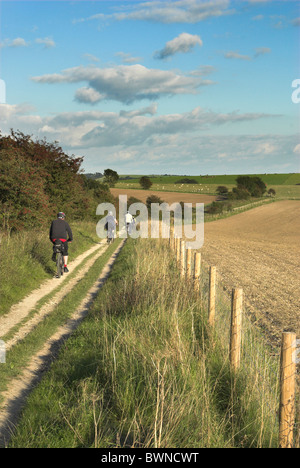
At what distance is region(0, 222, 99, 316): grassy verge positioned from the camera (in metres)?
11.0

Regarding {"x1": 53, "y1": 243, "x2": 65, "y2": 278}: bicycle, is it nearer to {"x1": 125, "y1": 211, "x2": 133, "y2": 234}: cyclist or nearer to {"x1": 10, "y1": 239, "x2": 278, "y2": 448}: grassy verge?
{"x1": 10, "y1": 239, "x2": 278, "y2": 448}: grassy verge

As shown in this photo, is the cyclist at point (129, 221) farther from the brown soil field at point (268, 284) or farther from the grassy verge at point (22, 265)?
the grassy verge at point (22, 265)

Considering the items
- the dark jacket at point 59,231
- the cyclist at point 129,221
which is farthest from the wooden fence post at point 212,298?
the cyclist at point 129,221

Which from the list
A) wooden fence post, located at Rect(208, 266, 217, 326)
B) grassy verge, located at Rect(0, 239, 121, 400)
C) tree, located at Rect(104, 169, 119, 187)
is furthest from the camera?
tree, located at Rect(104, 169, 119, 187)

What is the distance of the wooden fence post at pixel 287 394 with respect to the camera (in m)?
3.84

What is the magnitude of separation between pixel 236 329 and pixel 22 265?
9.09m

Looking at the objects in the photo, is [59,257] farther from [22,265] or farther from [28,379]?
[28,379]

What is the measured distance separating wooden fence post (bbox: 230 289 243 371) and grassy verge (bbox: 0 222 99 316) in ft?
19.3

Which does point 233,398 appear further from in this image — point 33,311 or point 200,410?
point 33,311

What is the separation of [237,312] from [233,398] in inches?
41.2

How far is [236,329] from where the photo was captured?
219 inches

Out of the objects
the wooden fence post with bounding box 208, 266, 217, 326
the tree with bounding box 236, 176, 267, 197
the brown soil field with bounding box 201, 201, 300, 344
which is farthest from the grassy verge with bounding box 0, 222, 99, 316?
the tree with bounding box 236, 176, 267, 197

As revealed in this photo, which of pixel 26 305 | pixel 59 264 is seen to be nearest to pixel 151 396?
pixel 26 305

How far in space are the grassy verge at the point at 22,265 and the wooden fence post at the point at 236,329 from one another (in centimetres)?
588
